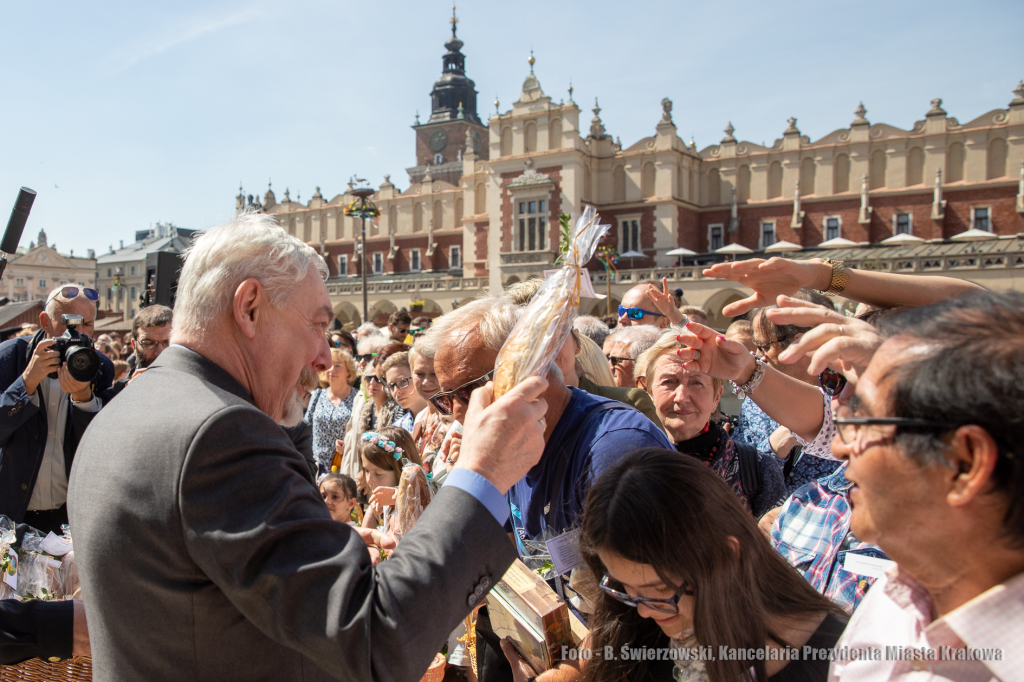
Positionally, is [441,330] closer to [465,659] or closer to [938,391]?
[465,659]

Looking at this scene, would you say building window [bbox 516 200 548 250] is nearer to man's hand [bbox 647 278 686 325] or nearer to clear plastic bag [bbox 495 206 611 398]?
man's hand [bbox 647 278 686 325]

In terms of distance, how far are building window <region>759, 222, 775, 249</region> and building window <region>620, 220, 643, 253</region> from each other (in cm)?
554

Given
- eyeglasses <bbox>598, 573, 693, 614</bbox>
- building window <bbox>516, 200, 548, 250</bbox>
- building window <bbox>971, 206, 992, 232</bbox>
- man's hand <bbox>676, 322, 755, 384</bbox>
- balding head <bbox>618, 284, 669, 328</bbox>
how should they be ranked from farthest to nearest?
1. building window <bbox>516, 200, 548, 250</bbox>
2. building window <bbox>971, 206, 992, 232</bbox>
3. balding head <bbox>618, 284, 669, 328</bbox>
4. man's hand <bbox>676, 322, 755, 384</bbox>
5. eyeglasses <bbox>598, 573, 693, 614</bbox>

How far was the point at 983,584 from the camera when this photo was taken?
102 cm

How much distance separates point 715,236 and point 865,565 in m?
31.4

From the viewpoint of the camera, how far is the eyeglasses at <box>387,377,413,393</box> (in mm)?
5234

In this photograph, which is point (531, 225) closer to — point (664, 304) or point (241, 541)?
point (664, 304)

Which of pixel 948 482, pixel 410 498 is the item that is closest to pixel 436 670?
pixel 410 498

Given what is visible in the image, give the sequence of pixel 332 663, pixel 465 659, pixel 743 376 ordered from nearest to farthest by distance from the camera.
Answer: pixel 332 663
pixel 743 376
pixel 465 659

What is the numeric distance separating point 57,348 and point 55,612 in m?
2.01

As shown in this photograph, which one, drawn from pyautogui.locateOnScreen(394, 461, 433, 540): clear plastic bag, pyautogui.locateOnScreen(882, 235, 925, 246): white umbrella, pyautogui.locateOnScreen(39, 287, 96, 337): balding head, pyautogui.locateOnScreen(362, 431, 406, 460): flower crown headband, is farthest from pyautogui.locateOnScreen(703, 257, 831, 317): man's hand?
pyautogui.locateOnScreen(882, 235, 925, 246): white umbrella

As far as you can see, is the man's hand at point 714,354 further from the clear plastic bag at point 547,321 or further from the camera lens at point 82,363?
the camera lens at point 82,363

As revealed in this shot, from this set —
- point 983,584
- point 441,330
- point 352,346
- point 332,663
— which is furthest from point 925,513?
point 352,346

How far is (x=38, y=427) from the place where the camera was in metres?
3.80
